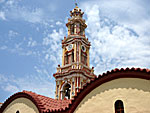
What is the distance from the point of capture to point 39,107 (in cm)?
1298

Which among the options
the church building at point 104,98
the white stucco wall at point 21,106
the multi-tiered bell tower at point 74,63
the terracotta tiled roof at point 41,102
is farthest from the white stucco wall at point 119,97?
the multi-tiered bell tower at point 74,63

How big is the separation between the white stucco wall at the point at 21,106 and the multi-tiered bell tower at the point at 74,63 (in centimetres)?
1154

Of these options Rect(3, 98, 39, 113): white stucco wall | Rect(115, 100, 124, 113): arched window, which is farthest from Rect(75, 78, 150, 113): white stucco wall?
Rect(3, 98, 39, 113): white stucco wall

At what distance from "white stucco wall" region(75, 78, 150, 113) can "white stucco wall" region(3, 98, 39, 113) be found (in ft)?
13.1

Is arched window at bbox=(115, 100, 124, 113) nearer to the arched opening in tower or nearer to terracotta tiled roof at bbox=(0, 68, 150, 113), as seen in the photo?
terracotta tiled roof at bbox=(0, 68, 150, 113)

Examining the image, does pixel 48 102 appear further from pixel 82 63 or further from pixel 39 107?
pixel 82 63

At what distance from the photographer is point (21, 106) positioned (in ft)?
48.6

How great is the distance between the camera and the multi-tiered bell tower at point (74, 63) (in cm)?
2753

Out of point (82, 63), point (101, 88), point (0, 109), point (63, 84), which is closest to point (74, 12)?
point (82, 63)

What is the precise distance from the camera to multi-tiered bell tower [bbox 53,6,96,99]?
27.5 metres

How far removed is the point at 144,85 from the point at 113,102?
1.85 metres

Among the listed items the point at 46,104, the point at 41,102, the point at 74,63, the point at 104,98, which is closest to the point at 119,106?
the point at 104,98

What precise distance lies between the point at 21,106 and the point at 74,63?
1427 cm

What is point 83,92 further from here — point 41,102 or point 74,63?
point 74,63
